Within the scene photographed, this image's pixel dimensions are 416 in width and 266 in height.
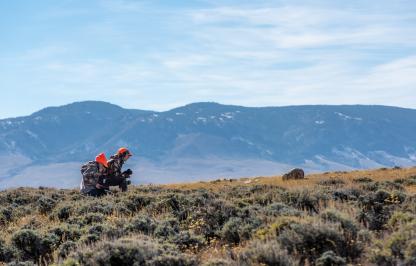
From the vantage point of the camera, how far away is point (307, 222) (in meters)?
10.9

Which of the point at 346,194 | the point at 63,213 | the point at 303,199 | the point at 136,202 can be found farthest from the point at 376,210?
the point at 63,213

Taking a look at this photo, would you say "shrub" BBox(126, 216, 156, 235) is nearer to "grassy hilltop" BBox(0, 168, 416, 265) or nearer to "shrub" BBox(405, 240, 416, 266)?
"grassy hilltop" BBox(0, 168, 416, 265)

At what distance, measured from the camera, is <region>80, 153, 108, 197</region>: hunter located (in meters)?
25.3

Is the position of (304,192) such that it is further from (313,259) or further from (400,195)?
(313,259)

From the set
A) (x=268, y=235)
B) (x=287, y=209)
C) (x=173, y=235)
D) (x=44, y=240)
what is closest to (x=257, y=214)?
(x=287, y=209)

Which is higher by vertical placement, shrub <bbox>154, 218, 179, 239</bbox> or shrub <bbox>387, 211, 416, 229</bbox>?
shrub <bbox>387, 211, 416, 229</bbox>

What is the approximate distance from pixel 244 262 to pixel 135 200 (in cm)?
1208

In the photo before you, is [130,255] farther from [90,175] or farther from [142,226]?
[90,175]

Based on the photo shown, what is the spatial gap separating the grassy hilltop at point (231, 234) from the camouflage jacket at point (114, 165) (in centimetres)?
518

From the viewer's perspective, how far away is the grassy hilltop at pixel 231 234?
32.0 ft

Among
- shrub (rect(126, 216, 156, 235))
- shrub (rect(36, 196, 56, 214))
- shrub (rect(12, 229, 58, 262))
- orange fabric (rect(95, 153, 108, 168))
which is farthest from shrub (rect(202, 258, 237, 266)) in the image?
orange fabric (rect(95, 153, 108, 168))

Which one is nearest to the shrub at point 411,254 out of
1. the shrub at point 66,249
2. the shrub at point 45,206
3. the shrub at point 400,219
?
the shrub at point 400,219

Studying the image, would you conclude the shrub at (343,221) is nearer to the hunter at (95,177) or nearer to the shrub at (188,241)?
the shrub at (188,241)

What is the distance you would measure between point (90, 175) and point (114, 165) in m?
1.02
